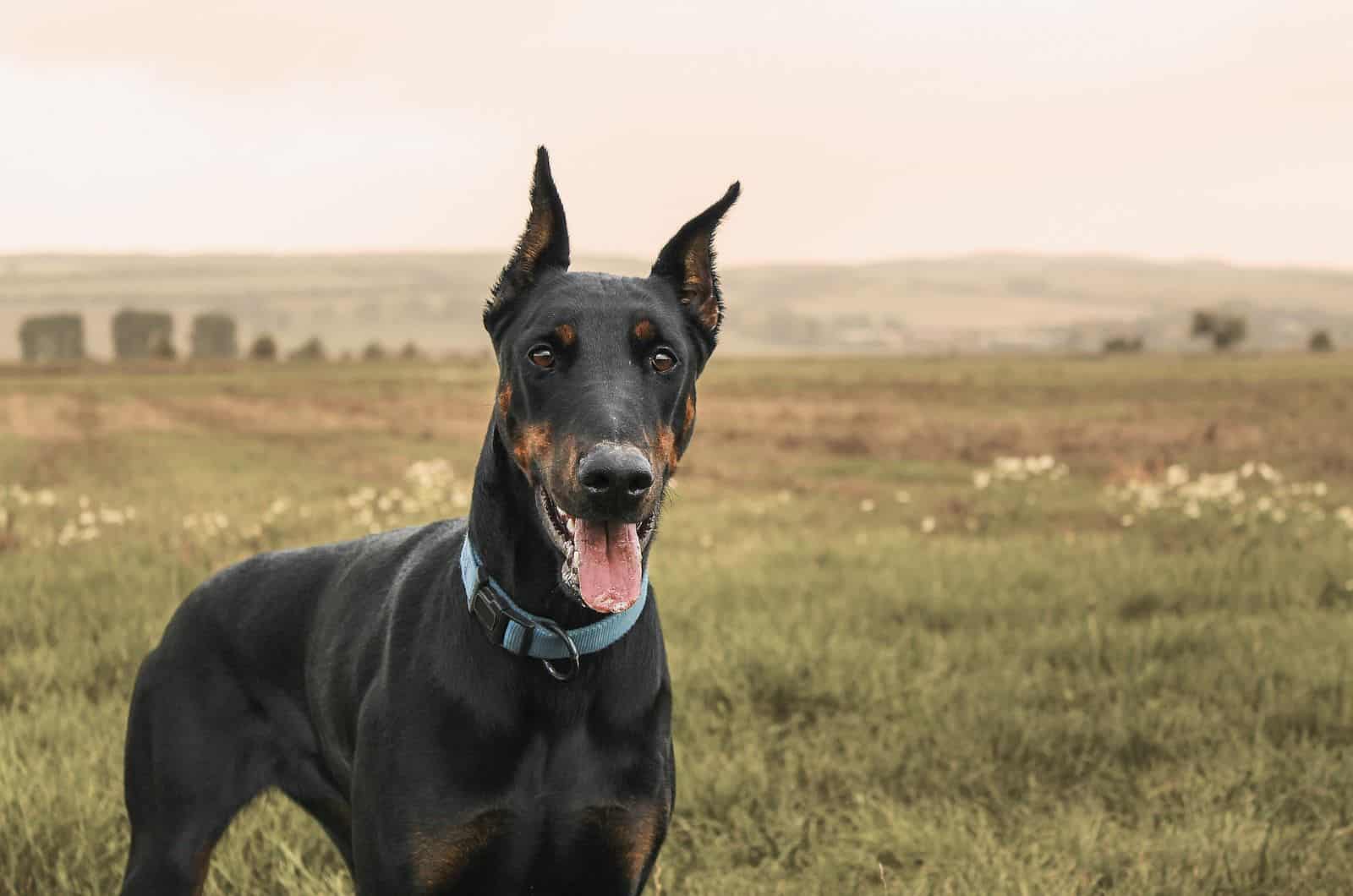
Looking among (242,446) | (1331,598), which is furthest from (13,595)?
(242,446)

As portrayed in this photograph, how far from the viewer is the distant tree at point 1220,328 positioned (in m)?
71.6

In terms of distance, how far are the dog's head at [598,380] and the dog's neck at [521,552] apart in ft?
0.24

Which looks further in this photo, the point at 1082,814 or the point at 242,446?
the point at 242,446

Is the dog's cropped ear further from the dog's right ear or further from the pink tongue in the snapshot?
the pink tongue

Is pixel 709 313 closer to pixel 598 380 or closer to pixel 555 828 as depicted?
pixel 598 380

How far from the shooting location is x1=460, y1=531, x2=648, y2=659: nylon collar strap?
9.51 ft

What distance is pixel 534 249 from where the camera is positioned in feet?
10.7

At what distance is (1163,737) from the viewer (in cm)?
545

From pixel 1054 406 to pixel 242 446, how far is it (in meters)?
18.1

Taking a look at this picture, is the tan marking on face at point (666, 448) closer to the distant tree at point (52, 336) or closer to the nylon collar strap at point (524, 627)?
the nylon collar strap at point (524, 627)

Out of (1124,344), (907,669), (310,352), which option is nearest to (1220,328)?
(1124,344)

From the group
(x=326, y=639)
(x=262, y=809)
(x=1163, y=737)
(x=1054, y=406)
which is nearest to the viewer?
(x=326, y=639)

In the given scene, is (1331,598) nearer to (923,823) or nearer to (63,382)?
(923,823)

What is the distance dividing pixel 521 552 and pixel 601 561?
338 millimetres
